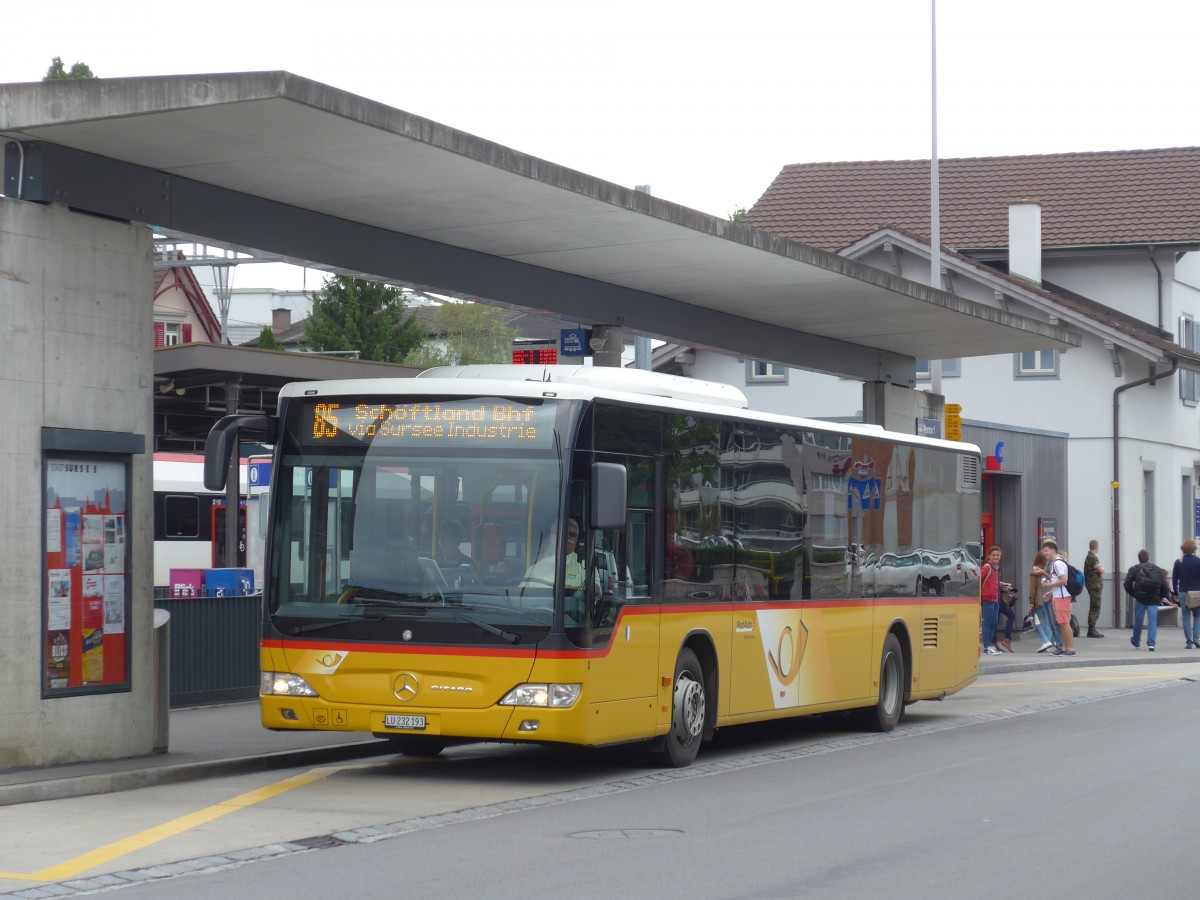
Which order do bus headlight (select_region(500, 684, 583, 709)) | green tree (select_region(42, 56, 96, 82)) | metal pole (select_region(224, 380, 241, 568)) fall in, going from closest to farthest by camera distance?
bus headlight (select_region(500, 684, 583, 709)) → metal pole (select_region(224, 380, 241, 568)) → green tree (select_region(42, 56, 96, 82))

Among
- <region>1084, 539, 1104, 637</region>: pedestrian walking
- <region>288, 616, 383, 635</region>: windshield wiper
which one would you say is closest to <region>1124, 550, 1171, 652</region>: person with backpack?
<region>1084, 539, 1104, 637</region>: pedestrian walking

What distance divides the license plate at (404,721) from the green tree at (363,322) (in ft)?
236

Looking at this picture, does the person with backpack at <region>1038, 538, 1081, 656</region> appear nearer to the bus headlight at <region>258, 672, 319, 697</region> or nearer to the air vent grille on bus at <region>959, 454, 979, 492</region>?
the air vent grille on bus at <region>959, 454, 979, 492</region>

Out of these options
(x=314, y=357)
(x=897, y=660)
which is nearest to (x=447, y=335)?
(x=314, y=357)

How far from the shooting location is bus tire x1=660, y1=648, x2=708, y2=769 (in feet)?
44.7

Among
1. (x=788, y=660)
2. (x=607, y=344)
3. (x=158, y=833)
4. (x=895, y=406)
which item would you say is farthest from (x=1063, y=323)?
(x=158, y=833)

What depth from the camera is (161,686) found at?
530 inches

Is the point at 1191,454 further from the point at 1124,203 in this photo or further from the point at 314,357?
the point at 314,357

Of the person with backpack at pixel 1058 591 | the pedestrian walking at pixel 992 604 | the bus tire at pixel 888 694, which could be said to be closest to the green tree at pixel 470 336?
the pedestrian walking at pixel 992 604

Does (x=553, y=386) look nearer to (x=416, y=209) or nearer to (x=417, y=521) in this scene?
(x=417, y=521)

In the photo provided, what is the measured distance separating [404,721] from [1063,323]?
102 feet

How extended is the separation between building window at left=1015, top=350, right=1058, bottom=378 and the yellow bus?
28.6 metres

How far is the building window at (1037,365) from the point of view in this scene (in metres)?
41.6

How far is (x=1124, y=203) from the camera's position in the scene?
45.4 meters
